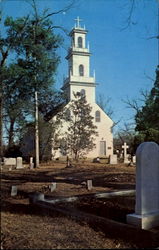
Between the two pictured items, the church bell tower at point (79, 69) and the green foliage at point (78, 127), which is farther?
the church bell tower at point (79, 69)

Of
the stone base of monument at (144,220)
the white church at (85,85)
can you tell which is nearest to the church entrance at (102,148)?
the white church at (85,85)

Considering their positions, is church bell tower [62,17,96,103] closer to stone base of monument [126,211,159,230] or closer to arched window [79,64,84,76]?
arched window [79,64,84,76]

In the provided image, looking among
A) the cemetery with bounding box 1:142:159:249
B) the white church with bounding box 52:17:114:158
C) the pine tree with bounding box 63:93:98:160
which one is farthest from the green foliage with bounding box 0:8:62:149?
the white church with bounding box 52:17:114:158

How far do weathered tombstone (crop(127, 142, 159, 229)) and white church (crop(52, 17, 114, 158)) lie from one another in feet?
93.3

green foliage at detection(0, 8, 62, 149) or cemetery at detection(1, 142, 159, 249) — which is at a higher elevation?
green foliage at detection(0, 8, 62, 149)

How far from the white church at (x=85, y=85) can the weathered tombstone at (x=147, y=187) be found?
28.4 m

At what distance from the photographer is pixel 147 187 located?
224 inches

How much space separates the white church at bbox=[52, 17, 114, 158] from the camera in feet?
116

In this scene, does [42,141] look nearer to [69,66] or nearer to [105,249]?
[69,66]

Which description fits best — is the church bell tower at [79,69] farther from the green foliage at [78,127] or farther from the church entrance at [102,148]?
the green foliage at [78,127]

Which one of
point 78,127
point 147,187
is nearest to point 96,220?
point 147,187

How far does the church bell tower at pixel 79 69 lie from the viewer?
36372mm

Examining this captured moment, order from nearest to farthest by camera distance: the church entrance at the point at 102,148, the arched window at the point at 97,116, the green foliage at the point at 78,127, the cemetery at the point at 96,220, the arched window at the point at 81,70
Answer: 1. the cemetery at the point at 96,220
2. the green foliage at the point at 78,127
3. the church entrance at the point at 102,148
4. the arched window at the point at 97,116
5. the arched window at the point at 81,70

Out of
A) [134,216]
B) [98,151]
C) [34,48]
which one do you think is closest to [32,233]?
[134,216]
